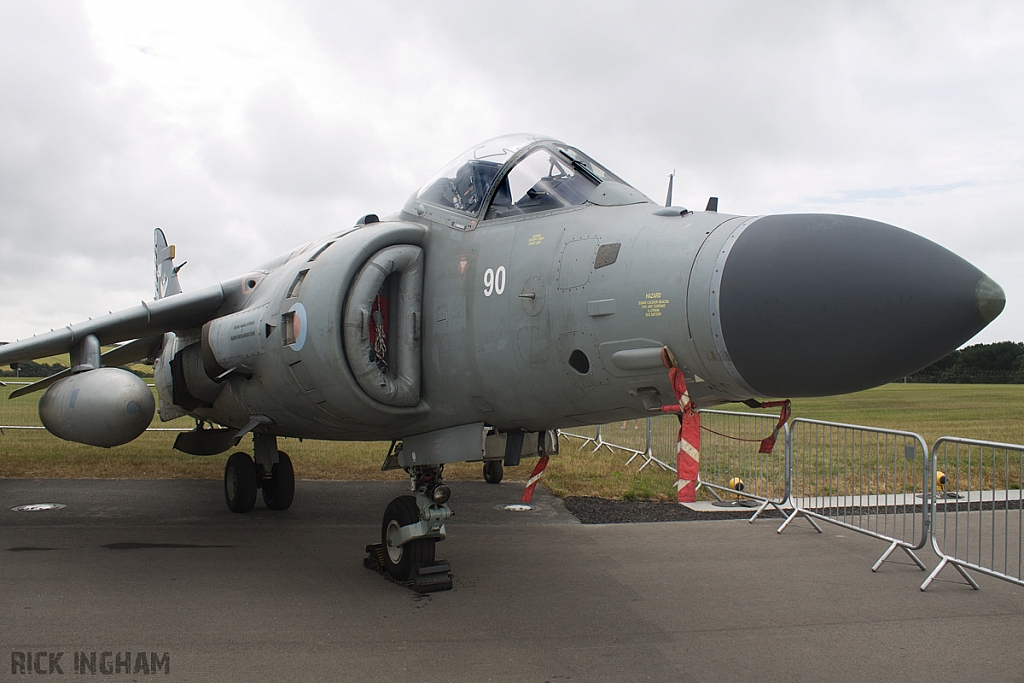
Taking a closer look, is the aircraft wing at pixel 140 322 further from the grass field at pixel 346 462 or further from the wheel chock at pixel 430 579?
the grass field at pixel 346 462

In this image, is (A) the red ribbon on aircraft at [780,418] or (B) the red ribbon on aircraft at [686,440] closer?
(B) the red ribbon on aircraft at [686,440]

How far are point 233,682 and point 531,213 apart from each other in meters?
3.18

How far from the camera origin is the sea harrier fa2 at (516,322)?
10.3 ft

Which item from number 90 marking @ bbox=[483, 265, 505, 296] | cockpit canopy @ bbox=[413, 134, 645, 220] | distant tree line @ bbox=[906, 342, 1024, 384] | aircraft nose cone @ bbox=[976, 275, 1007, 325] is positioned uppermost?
cockpit canopy @ bbox=[413, 134, 645, 220]

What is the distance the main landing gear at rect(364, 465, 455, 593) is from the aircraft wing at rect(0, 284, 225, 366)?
8.65 feet

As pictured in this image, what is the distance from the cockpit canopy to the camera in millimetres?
4695

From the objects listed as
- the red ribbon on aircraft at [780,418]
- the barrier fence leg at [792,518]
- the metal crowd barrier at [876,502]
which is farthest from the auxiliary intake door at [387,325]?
the barrier fence leg at [792,518]

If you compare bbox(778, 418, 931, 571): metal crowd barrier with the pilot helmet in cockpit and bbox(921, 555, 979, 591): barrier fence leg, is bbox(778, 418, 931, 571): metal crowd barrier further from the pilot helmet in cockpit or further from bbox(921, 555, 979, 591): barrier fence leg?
the pilot helmet in cockpit

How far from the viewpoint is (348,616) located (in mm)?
4871

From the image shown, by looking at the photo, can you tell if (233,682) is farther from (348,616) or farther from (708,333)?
(708,333)

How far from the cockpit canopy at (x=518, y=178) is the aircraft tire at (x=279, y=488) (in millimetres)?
Result: 4892

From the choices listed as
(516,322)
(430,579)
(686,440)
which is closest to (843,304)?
(686,440)

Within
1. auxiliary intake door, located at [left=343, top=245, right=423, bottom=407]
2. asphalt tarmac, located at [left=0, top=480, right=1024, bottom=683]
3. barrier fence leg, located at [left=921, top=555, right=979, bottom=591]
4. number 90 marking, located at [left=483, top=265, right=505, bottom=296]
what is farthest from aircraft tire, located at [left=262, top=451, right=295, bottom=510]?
A: barrier fence leg, located at [left=921, top=555, right=979, bottom=591]

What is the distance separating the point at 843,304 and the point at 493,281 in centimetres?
220
